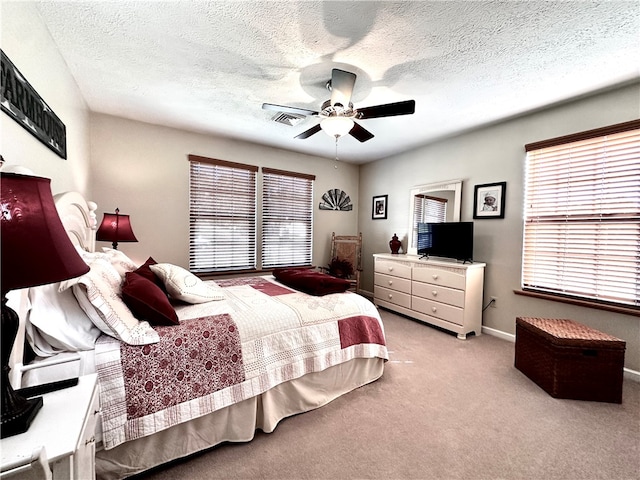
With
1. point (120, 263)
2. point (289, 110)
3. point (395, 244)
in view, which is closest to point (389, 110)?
point (289, 110)

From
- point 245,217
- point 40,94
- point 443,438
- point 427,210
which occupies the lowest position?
point 443,438

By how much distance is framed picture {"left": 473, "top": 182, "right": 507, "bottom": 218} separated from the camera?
321 centimetres

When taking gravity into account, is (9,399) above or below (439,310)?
above

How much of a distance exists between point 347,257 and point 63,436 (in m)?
4.10

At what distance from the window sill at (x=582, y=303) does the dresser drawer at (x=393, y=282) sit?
1.26m

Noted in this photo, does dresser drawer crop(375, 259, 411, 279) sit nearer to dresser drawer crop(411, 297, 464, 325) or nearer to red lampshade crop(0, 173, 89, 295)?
dresser drawer crop(411, 297, 464, 325)

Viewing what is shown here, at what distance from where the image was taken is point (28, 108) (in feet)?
4.87

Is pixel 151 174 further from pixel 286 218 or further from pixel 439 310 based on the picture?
pixel 439 310

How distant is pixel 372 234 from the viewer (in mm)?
5023

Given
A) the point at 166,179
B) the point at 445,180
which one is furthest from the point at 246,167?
the point at 445,180

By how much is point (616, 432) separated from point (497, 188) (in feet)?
8.02

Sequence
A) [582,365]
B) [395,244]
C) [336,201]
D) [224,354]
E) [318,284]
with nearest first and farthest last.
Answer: [224,354] → [582,365] → [318,284] → [395,244] → [336,201]

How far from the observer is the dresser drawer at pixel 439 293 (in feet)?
10.5

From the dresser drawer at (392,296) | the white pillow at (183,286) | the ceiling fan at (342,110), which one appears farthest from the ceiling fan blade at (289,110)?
the dresser drawer at (392,296)
